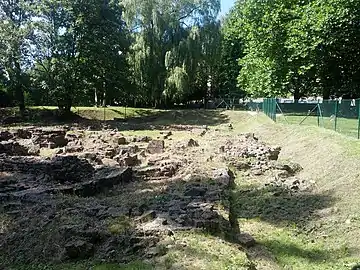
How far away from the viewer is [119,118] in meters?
34.9

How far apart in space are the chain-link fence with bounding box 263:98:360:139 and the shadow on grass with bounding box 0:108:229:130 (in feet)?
28.0

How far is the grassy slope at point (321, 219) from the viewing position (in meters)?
7.29

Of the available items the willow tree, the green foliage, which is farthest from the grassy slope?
the willow tree

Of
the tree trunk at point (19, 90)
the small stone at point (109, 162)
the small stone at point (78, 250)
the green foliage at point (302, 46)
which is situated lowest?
the small stone at point (109, 162)

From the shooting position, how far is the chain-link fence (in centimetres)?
1421

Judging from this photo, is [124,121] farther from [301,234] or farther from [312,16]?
[301,234]

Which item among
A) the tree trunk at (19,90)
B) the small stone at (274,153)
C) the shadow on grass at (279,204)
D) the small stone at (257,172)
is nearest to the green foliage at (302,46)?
the small stone at (274,153)

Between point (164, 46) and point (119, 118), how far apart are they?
8.15 m

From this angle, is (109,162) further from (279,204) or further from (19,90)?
(19,90)

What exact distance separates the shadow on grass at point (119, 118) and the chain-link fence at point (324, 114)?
8533mm

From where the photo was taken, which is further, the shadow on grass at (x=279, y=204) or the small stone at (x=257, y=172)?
the small stone at (x=257, y=172)

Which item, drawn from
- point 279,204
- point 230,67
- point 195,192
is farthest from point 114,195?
point 230,67

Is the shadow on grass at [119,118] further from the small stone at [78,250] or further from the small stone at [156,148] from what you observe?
the small stone at [78,250]

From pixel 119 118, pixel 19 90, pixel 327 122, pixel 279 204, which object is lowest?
pixel 279 204
